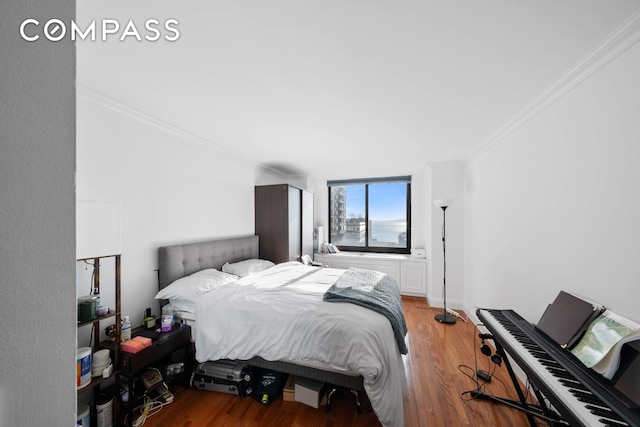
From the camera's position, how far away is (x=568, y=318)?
1538mm

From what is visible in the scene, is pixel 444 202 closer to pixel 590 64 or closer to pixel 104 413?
pixel 590 64

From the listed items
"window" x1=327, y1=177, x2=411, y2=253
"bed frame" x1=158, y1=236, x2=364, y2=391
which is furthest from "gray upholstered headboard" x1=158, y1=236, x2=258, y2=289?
"window" x1=327, y1=177, x2=411, y2=253

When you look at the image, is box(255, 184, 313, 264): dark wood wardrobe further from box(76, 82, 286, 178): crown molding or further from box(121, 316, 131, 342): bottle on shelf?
box(121, 316, 131, 342): bottle on shelf

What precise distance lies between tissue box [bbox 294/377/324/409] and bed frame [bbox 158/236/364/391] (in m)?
0.10

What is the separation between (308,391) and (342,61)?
2.44 m

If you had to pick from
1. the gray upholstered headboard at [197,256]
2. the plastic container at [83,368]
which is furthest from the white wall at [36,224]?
the gray upholstered headboard at [197,256]

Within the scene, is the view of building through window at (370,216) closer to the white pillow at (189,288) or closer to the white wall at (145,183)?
the white wall at (145,183)

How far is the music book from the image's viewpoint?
143cm

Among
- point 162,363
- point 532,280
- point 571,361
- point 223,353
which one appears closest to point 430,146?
point 532,280

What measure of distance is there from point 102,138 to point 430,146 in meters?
3.54

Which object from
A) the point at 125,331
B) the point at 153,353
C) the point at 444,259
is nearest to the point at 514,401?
the point at 444,259

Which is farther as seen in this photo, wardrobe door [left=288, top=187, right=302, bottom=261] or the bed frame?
wardrobe door [left=288, top=187, right=302, bottom=261]

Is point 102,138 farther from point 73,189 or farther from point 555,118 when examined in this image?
point 555,118

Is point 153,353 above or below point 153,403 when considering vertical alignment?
above
